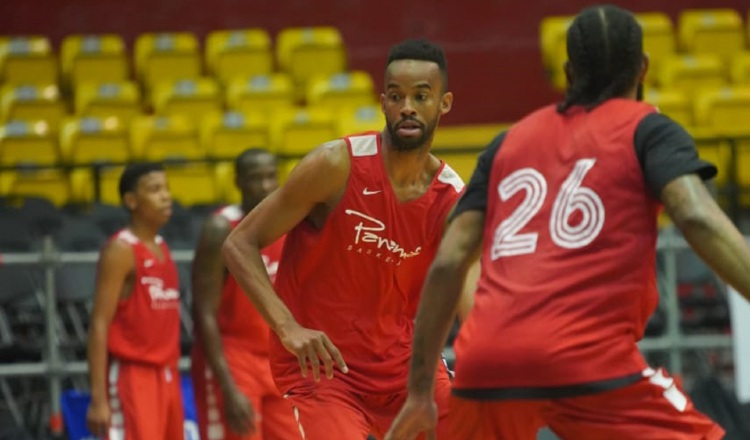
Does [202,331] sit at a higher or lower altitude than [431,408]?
lower

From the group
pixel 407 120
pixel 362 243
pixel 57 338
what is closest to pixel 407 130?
pixel 407 120

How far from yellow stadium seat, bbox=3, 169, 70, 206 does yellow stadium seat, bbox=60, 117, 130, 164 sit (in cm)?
26

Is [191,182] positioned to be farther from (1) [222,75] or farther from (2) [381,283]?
(2) [381,283]

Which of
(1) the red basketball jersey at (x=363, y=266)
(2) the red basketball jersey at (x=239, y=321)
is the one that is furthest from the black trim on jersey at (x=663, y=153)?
(2) the red basketball jersey at (x=239, y=321)

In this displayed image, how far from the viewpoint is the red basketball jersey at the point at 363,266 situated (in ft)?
17.7

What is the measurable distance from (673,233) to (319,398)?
5.36 metres

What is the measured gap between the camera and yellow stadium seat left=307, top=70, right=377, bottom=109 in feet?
44.9

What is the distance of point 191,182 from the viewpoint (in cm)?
1223

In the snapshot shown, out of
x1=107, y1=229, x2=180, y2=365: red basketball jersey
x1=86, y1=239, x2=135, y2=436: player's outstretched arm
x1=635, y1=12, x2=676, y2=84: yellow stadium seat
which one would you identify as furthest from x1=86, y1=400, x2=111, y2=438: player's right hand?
x1=635, y1=12, x2=676, y2=84: yellow stadium seat

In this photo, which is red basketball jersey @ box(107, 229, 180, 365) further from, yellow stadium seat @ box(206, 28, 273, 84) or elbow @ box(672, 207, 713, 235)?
yellow stadium seat @ box(206, 28, 273, 84)

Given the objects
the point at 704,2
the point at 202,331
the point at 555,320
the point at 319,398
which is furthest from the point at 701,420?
the point at 704,2

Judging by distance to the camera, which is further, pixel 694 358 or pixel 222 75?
pixel 222 75

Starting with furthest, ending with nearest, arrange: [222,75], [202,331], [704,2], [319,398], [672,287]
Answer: [704,2], [222,75], [672,287], [202,331], [319,398]

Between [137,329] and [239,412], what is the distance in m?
0.84
